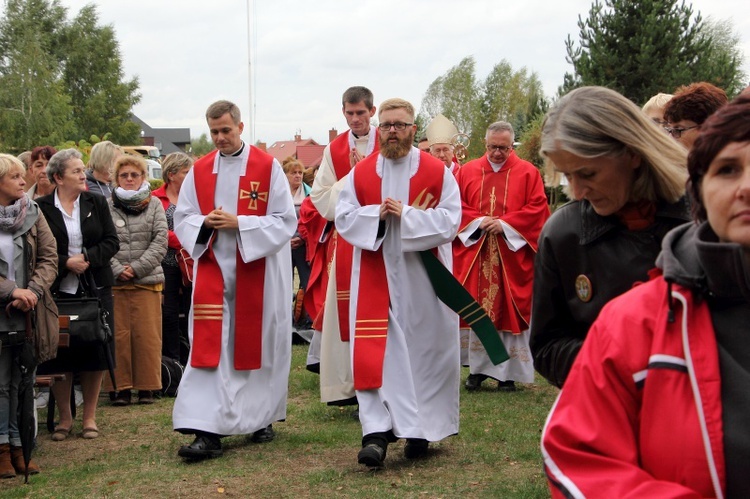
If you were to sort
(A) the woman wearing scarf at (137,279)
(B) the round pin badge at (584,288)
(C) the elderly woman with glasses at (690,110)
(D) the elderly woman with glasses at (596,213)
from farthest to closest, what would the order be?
(A) the woman wearing scarf at (137,279)
(C) the elderly woman with glasses at (690,110)
(B) the round pin badge at (584,288)
(D) the elderly woman with glasses at (596,213)

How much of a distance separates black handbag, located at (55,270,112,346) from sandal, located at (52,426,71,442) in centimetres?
74

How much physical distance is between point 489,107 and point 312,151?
12024 millimetres

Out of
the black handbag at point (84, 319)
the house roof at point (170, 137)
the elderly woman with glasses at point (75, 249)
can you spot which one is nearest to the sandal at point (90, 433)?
the elderly woman with glasses at point (75, 249)

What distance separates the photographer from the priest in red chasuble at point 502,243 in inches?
363

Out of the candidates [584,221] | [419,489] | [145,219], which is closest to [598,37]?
[145,219]

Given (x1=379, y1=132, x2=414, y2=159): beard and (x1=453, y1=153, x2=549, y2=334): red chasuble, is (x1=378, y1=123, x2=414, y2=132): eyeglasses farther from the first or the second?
(x1=453, y1=153, x2=549, y2=334): red chasuble

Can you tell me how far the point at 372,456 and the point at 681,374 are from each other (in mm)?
4269

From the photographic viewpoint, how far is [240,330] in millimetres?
7051

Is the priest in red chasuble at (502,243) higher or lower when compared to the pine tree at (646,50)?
lower

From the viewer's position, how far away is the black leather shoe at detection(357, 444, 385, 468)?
6.00 meters

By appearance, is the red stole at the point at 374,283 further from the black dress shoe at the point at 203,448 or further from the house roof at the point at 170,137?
the house roof at the point at 170,137

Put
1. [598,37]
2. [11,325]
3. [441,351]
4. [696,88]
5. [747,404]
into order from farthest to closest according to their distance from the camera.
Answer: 1. [598,37]
2. [441,351]
3. [11,325]
4. [696,88]
5. [747,404]

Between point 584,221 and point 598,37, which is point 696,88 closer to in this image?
point 584,221

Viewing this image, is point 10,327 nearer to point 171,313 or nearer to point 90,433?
point 90,433
